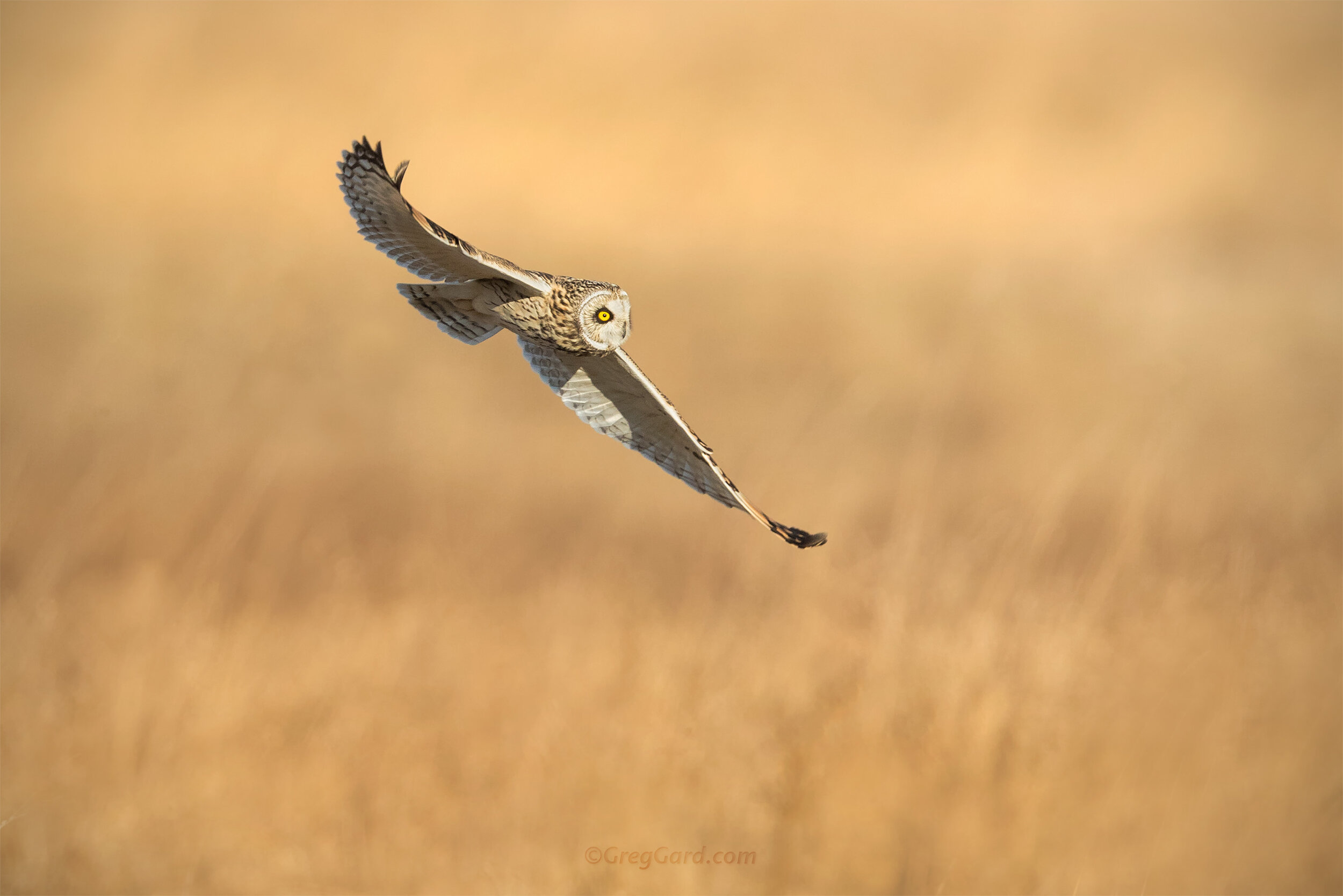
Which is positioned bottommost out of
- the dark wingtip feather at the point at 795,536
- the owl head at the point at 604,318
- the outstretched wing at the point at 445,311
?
the dark wingtip feather at the point at 795,536

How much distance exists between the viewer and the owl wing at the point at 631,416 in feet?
12.8

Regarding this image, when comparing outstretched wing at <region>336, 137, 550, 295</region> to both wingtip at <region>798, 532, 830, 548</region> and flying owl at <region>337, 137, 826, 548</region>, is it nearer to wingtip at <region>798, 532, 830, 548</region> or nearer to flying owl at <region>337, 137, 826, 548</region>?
flying owl at <region>337, 137, 826, 548</region>

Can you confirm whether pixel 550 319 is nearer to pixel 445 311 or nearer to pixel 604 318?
pixel 604 318

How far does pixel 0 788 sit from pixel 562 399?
24.6ft

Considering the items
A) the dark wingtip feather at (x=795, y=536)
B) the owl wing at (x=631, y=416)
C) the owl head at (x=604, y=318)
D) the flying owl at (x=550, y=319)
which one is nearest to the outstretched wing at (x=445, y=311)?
the flying owl at (x=550, y=319)

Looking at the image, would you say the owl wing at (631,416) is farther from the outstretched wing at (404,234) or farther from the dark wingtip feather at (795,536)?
the outstretched wing at (404,234)

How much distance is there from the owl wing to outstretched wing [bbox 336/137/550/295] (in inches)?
20.9

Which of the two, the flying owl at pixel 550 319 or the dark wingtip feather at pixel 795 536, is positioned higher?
the flying owl at pixel 550 319

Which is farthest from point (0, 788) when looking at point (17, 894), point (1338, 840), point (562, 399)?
point (1338, 840)

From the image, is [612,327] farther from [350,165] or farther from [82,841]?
[82,841]

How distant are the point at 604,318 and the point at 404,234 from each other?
2.49 ft

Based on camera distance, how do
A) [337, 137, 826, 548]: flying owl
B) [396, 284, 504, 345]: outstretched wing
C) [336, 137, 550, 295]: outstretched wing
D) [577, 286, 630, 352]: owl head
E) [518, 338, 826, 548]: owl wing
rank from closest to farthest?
[336, 137, 550, 295]: outstretched wing
[337, 137, 826, 548]: flying owl
[577, 286, 630, 352]: owl head
[396, 284, 504, 345]: outstretched wing
[518, 338, 826, 548]: owl wing

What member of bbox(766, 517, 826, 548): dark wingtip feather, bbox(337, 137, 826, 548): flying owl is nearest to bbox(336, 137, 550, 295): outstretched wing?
bbox(337, 137, 826, 548): flying owl

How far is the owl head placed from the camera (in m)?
3.38
